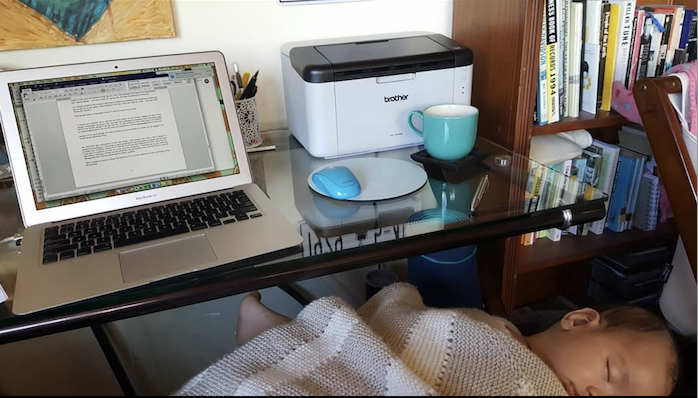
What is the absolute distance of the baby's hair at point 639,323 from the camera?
0.73 m

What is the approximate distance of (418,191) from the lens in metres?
0.97

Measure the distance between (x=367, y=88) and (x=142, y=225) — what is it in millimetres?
503

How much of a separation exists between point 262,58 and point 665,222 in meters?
1.13

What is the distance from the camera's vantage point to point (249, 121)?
118cm

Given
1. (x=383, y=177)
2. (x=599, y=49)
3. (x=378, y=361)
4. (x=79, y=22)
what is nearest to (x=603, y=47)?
(x=599, y=49)

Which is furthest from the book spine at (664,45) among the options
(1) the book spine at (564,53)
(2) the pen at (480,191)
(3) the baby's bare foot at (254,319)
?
(3) the baby's bare foot at (254,319)

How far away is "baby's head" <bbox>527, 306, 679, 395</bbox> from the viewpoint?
693 mm

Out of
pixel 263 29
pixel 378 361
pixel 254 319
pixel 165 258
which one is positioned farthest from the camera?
pixel 263 29

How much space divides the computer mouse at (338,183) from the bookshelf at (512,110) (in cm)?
28

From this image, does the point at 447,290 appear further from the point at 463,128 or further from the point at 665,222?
the point at 665,222

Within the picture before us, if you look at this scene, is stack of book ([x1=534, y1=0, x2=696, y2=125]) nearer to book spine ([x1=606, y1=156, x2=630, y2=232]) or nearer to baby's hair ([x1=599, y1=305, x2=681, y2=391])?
book spine ([x1=606, y1=156, x2=630, y2=232])

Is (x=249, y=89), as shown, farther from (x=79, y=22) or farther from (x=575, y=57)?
(x=575, y=57)

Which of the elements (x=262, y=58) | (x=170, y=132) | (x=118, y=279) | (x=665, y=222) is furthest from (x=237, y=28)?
(x=665, y=222)

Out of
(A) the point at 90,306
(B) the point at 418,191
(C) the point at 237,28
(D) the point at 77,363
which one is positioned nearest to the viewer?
(A) the point at 90,306
